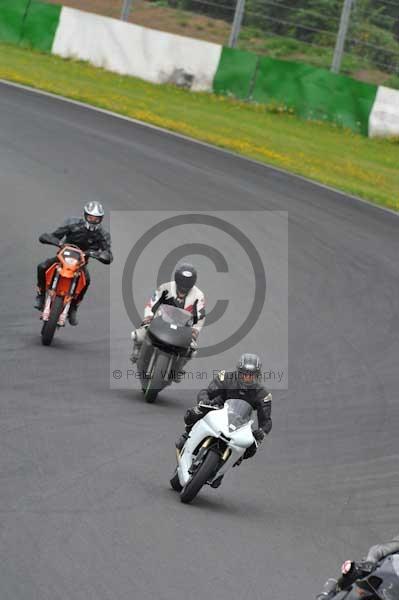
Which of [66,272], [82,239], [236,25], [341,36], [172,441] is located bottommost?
[172,441]

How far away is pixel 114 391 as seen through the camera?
555 inches

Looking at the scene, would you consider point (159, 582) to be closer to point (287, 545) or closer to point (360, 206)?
point (287, 545)

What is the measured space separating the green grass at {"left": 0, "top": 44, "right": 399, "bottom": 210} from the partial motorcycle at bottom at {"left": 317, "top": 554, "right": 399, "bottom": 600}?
2170 cm

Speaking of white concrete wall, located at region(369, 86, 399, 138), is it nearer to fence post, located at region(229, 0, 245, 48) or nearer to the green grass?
the green grass

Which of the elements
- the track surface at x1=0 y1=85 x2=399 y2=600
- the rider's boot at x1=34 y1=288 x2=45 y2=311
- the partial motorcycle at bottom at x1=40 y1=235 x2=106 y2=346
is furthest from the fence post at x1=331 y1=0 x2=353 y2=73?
the rider's boot at x1=34 y1=288 x2=45 y2=311

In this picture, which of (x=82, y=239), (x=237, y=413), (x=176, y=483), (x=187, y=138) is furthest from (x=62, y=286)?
(x=187, y=138)

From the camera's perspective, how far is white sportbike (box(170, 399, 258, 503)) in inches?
411

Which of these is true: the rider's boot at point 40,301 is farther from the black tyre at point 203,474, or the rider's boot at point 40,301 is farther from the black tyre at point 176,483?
the black tyre at point 203,474

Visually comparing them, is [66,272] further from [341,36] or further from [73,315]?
[341,36]

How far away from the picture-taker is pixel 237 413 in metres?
10.6

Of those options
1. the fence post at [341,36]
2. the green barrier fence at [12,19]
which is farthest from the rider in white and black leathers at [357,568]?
the green barrier fence at [12,19]

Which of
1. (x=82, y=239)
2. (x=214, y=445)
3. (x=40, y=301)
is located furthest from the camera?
(x=82, y=239)

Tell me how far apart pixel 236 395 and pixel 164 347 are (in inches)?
115

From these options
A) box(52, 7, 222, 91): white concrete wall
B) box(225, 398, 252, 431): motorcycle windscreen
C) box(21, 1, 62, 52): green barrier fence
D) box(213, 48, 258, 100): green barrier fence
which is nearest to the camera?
box(225, 398, 252, 431): motorcycle windscreen
